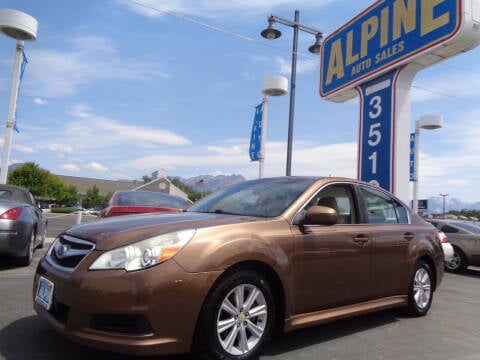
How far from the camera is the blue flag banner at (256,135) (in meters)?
17.2

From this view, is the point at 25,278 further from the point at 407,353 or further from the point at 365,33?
the point at 365,33

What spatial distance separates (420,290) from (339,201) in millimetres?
1741

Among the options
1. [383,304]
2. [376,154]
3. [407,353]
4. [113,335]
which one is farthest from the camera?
[376,154]

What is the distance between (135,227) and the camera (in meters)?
3.08

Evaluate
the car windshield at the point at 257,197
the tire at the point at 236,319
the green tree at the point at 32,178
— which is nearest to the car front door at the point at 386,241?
the car windshield at the point at 257,197

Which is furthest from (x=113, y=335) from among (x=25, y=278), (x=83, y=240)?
(x=25, y=278)

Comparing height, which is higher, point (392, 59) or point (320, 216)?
point (392, 59)

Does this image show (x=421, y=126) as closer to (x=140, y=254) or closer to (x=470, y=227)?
(x=470, y=227)

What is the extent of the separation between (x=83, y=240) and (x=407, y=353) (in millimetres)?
2877

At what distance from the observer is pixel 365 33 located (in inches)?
413

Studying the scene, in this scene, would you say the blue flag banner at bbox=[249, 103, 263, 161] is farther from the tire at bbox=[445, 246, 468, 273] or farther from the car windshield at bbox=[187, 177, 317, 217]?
the car windshield at bbox=[187, 177, 317, 217]

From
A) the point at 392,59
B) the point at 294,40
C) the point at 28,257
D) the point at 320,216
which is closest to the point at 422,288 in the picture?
the point at 320,216

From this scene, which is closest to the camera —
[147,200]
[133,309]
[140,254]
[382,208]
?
[133,309]

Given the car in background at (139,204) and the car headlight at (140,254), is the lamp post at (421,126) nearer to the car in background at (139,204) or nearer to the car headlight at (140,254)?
the car in background at (139,204)
